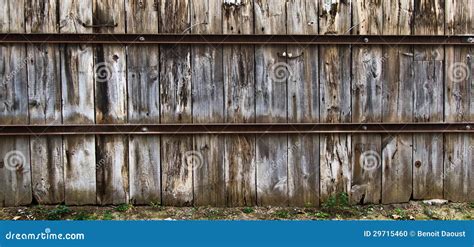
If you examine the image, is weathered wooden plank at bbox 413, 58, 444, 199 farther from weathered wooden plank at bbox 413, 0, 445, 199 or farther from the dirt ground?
the dirt ground

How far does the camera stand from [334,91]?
3.99 meters

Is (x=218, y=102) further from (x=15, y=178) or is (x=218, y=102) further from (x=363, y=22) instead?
(x=15, y=178)

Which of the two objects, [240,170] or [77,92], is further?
[240,170]

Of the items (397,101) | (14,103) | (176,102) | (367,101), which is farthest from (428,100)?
(14,103)

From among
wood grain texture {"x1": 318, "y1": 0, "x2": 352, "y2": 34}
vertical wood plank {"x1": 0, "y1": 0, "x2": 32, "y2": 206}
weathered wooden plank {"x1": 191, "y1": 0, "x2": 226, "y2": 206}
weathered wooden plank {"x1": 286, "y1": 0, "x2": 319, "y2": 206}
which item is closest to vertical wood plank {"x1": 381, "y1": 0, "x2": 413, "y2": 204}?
wood grain texture {"x1": 318, "y1": 0, "x2": 352, "y2": 34}

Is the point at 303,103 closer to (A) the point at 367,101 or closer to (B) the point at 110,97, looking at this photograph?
(A) the point at 367,101

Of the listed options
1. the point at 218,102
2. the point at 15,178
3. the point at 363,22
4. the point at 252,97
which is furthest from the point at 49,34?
the point at 363,22

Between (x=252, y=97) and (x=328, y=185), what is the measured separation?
3.32 ft

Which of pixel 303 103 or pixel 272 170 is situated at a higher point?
pixel 303 103

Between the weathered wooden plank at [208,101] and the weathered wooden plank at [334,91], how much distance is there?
856 millimetres

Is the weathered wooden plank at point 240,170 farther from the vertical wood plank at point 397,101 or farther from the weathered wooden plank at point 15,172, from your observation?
the weathered wooden plank at point 15,172

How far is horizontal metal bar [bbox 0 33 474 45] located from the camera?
3.83 metres

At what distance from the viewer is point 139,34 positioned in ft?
12.7

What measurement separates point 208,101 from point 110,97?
0.81 meters
